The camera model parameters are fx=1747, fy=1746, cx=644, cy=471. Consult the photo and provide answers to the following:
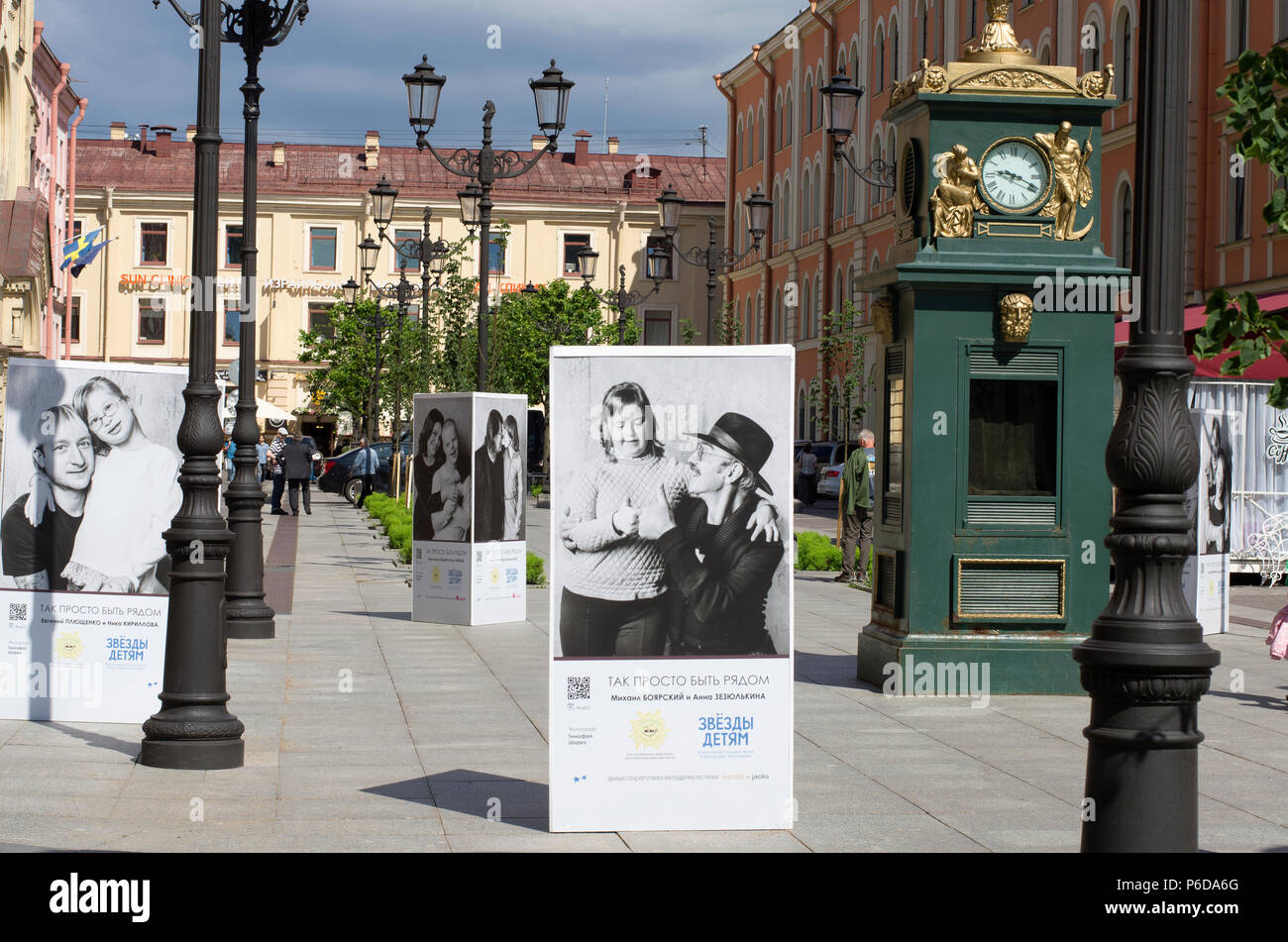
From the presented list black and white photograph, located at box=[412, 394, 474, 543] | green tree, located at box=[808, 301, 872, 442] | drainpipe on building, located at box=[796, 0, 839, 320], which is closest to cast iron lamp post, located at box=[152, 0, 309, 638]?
black and white photograph, located at box=[412, 394, 474, 543]

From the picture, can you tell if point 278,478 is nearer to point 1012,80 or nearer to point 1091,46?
point 1091,46

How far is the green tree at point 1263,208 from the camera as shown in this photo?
8.40 meters

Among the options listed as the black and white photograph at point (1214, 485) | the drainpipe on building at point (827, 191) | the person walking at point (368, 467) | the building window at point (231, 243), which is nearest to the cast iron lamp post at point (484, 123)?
the black and white photograph at point (1214, 485)

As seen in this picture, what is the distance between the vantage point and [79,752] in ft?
29.6

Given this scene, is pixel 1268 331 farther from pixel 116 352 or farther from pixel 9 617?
pixel 116 352

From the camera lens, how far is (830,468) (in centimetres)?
4628

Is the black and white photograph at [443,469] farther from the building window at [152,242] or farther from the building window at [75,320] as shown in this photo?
the building window at [152,242]

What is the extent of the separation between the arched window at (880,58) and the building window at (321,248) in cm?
3301

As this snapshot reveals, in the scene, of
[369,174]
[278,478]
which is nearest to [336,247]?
[369,174]

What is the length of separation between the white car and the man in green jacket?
75.7 feet

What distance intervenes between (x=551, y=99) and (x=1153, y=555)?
14.9 m

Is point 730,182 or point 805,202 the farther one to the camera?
point 730,182

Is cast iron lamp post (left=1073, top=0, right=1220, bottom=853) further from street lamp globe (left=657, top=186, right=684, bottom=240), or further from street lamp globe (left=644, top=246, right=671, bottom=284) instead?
street lamp globe (left=644, top=246, right=671, bottom=284)

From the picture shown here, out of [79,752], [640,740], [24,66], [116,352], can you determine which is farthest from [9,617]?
[116,352]
